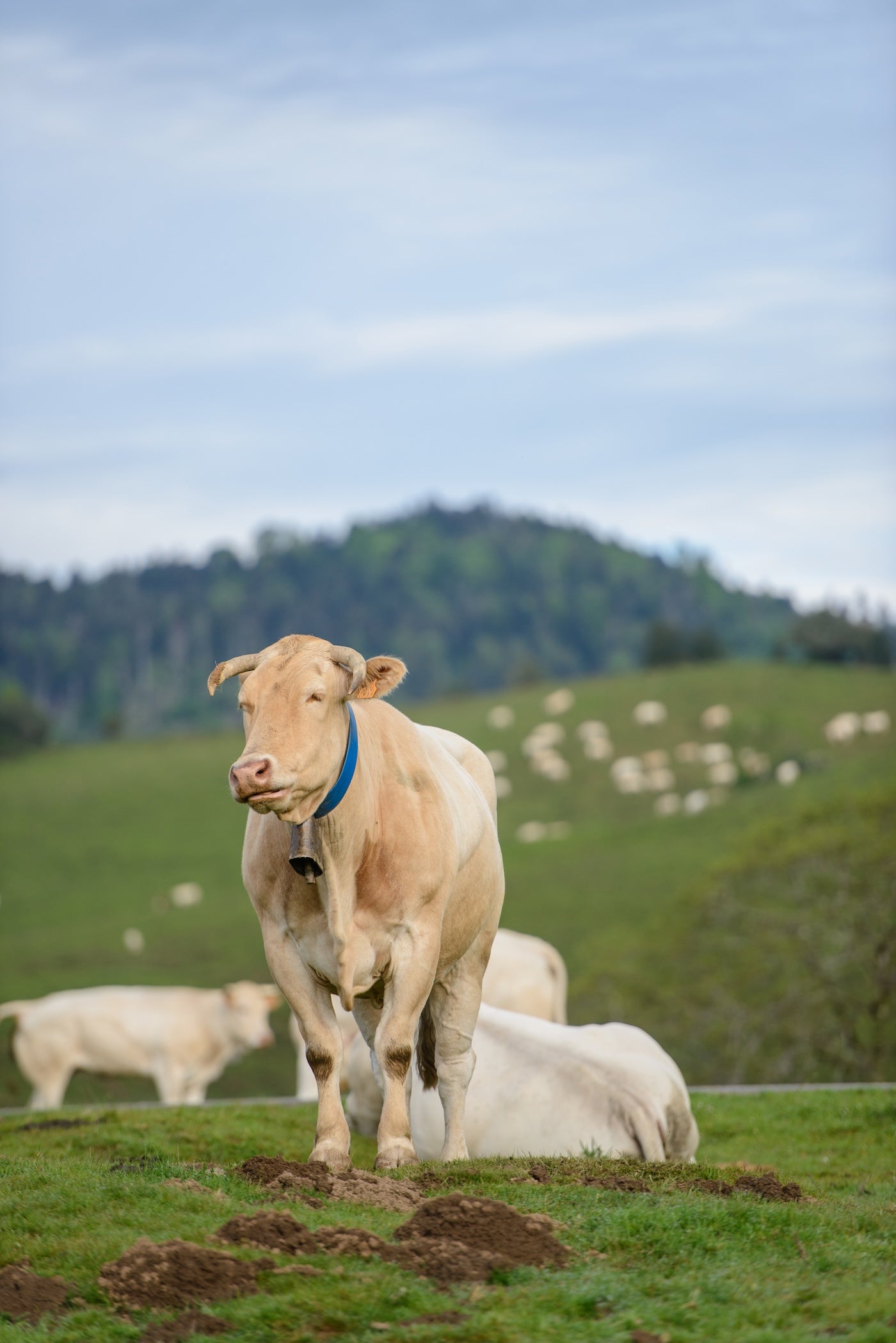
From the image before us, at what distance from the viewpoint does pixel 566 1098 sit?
34.3ft

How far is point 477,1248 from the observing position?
5.83m

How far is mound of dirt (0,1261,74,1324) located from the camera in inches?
219

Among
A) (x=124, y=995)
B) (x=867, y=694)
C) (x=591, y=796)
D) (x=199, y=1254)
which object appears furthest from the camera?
(x=867, y=694)

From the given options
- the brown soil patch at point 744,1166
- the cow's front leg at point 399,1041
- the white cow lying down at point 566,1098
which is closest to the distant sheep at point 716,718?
the white cow lying down at point 566,1098

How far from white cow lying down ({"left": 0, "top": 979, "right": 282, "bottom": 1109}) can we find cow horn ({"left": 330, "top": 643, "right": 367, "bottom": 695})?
15441mm

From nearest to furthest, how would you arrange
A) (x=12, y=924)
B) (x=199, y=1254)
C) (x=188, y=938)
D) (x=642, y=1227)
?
1. (x=199, y=1254)
2. (x=642, y=1227)
3. (x=188, y=938)
4. (x=12, y=924)

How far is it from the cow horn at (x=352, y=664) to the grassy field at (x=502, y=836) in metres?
26.2

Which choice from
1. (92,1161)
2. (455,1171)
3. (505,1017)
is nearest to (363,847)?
(455,1171)

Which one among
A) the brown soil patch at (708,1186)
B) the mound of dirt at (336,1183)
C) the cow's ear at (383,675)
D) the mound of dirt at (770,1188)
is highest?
the cow's ear at (383,675)

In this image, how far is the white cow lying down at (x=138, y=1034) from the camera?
22203 mm

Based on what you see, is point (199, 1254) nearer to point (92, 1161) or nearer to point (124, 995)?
point (92, 1161)

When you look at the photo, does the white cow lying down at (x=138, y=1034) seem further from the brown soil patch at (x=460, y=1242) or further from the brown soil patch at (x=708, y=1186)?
the brown soil patch at (x=460, y=1242)

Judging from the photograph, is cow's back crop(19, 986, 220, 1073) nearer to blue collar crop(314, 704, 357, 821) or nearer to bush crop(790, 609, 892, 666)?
blue collar crop(314, 704, 357, 821)

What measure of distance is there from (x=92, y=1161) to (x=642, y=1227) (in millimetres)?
3457
